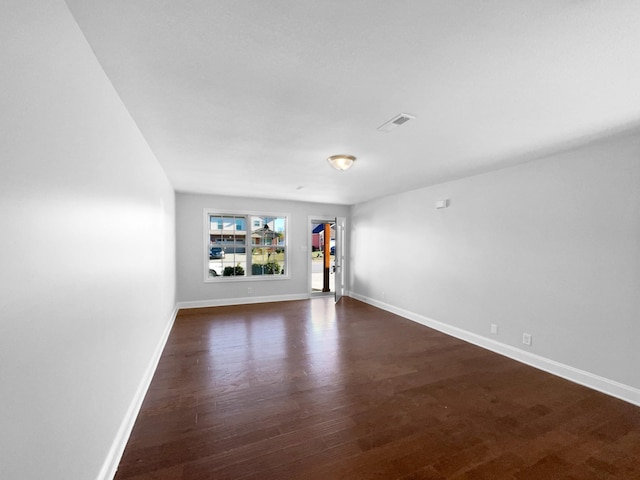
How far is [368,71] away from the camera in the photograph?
1.63 m

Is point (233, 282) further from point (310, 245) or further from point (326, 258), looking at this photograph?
point (326, 258)

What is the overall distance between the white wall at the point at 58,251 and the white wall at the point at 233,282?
4.14 metres

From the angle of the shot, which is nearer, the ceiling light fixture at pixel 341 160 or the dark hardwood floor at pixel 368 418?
the dark hardwood floor at pixel 368 418

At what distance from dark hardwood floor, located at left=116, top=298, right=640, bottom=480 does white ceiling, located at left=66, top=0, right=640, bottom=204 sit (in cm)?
244

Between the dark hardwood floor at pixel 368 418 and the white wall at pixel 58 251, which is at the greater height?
the white wall at pixel 58 251

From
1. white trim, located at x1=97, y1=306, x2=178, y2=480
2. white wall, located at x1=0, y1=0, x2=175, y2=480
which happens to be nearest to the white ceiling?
white wall, located at x1=0, y1=0, x2=175, y2=480

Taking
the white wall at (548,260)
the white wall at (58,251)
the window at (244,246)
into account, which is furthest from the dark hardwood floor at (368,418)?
the window at (244,246)

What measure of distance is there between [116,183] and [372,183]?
364cm

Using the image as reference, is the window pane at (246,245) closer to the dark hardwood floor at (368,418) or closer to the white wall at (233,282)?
the white wall at (233,282)

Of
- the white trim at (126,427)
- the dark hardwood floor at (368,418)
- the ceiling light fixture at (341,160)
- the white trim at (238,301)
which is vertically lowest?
the dark hardwood floor at (368,418)

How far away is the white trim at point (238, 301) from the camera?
5.97 metres

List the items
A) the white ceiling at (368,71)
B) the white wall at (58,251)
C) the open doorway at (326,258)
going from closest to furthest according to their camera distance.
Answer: the white wall at (58,251) < the white ceiling at (368,71) < the open doorway at (326,258)

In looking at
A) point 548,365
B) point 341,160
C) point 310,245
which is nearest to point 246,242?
point 310,245

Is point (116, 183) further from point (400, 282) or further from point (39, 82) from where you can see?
point (400, 282)
